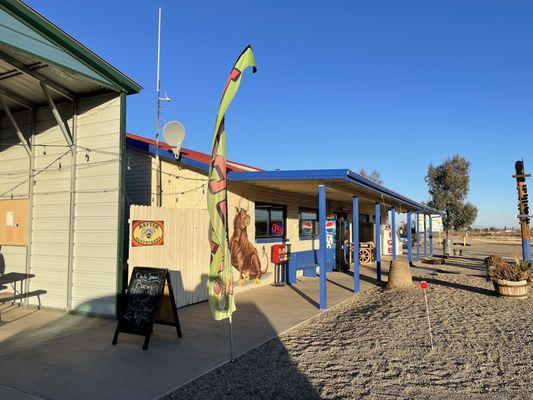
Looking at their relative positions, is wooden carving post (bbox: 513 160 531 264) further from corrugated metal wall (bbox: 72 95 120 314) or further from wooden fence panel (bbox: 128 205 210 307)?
corrugated metal wall (bbox: 72 95 120 314)

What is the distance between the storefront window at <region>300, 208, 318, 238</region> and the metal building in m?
8.09

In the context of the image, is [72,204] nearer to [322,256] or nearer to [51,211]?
[51,211]

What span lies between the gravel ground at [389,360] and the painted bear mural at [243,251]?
286 centimetres

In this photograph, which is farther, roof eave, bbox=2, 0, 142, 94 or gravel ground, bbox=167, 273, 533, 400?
roof eave, bbox=2, 0, 142, 94

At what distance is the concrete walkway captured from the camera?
464 centimetres

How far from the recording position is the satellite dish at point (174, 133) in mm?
9133

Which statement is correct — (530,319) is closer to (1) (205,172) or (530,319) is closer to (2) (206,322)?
(2) (206,322)

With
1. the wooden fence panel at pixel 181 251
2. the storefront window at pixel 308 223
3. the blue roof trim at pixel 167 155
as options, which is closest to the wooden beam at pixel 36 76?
the blue roof trim at pixel 167 155

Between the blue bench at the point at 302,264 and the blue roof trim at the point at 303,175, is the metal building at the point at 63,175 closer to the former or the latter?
the blue roof trim at the point at 303,175

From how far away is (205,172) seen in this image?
399 inches

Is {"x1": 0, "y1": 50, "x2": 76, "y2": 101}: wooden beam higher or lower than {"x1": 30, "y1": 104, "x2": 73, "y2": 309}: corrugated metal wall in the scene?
higher

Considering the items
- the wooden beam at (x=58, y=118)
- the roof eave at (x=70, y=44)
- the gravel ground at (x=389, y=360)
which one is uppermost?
the roof eave at (x=70, y=44)

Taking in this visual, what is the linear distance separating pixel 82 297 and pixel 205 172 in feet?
12.4

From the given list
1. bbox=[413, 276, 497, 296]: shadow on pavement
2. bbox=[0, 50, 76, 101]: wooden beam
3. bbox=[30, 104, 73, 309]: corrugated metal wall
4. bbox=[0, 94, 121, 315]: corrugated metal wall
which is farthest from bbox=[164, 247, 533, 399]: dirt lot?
bbox=[0, 50, 76, 101]: wooden beam
